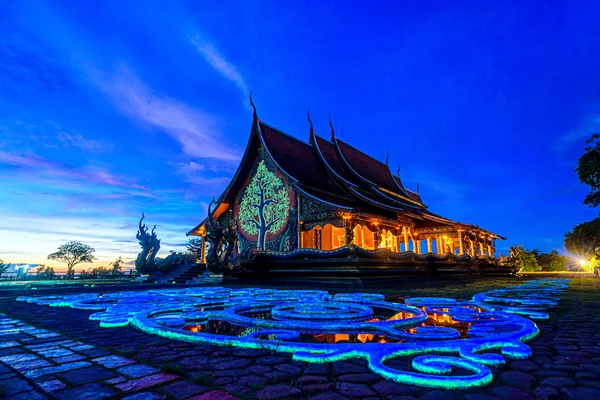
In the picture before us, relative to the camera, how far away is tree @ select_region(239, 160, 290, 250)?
15203 mm

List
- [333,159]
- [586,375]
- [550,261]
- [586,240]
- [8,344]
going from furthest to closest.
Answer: [550,261], [586,240], [333,159], [8,344], [586,375]

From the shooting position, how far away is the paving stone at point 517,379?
56.5 inches

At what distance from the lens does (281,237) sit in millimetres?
14734

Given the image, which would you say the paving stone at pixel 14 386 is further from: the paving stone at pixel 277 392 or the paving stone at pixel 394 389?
the paving stone at pixel 394 389

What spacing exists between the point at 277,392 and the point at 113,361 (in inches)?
40.9

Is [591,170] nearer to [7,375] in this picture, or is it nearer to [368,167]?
[368,167]

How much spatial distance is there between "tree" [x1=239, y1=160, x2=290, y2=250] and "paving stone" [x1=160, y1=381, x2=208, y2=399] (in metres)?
13.3

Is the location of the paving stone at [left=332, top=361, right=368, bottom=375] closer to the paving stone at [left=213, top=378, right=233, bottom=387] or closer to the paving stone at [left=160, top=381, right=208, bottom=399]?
the paving stone at [left=213, top=378, right=233, bottom=387]

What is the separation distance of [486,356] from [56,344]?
8.88ft

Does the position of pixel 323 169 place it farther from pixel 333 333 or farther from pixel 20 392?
pixel 20 392

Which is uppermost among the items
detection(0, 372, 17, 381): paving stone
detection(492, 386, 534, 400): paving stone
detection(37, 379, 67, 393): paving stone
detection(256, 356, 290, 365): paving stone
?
detection(492, 386, 534, 400): paving stone

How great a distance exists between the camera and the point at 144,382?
147cm

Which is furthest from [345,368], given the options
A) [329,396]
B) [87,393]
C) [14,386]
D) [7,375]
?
[7,375]

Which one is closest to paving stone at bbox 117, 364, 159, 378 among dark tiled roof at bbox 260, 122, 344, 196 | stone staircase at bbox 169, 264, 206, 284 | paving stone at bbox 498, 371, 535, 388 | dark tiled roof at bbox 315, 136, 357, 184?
paving stone at bbox 498, 371, 535, 388
